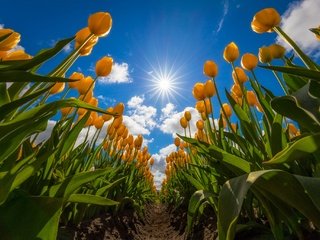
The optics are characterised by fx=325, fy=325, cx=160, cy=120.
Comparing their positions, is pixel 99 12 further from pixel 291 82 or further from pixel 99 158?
pixel 99 158

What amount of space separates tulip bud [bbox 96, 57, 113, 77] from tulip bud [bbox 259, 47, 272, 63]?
1173 mm

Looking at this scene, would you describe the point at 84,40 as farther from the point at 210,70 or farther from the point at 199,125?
the point at 199,125

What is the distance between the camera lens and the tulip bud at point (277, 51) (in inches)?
91.4

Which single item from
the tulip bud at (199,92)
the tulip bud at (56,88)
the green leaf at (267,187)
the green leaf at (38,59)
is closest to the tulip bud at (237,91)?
the tulip bud at (199,92)

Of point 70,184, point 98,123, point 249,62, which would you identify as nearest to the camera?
point 70,184

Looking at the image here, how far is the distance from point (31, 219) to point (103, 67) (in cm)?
154

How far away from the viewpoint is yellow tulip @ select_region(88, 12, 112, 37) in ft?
7.02

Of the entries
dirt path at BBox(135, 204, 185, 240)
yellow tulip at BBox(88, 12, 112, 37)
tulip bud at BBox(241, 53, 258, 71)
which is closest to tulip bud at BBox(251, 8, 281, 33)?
tulip bud at BBox(241, 53, 258, 71)

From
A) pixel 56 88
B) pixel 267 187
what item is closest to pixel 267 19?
pixel 267 187

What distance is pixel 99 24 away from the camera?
215 centimetres

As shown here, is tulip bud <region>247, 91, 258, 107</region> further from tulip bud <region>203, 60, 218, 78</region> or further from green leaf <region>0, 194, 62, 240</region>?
green leaf <region>0, 194, 62, 240</region>

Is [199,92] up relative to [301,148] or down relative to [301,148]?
up

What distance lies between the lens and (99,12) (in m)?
2.21

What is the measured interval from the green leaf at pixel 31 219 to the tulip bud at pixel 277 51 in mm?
1773
